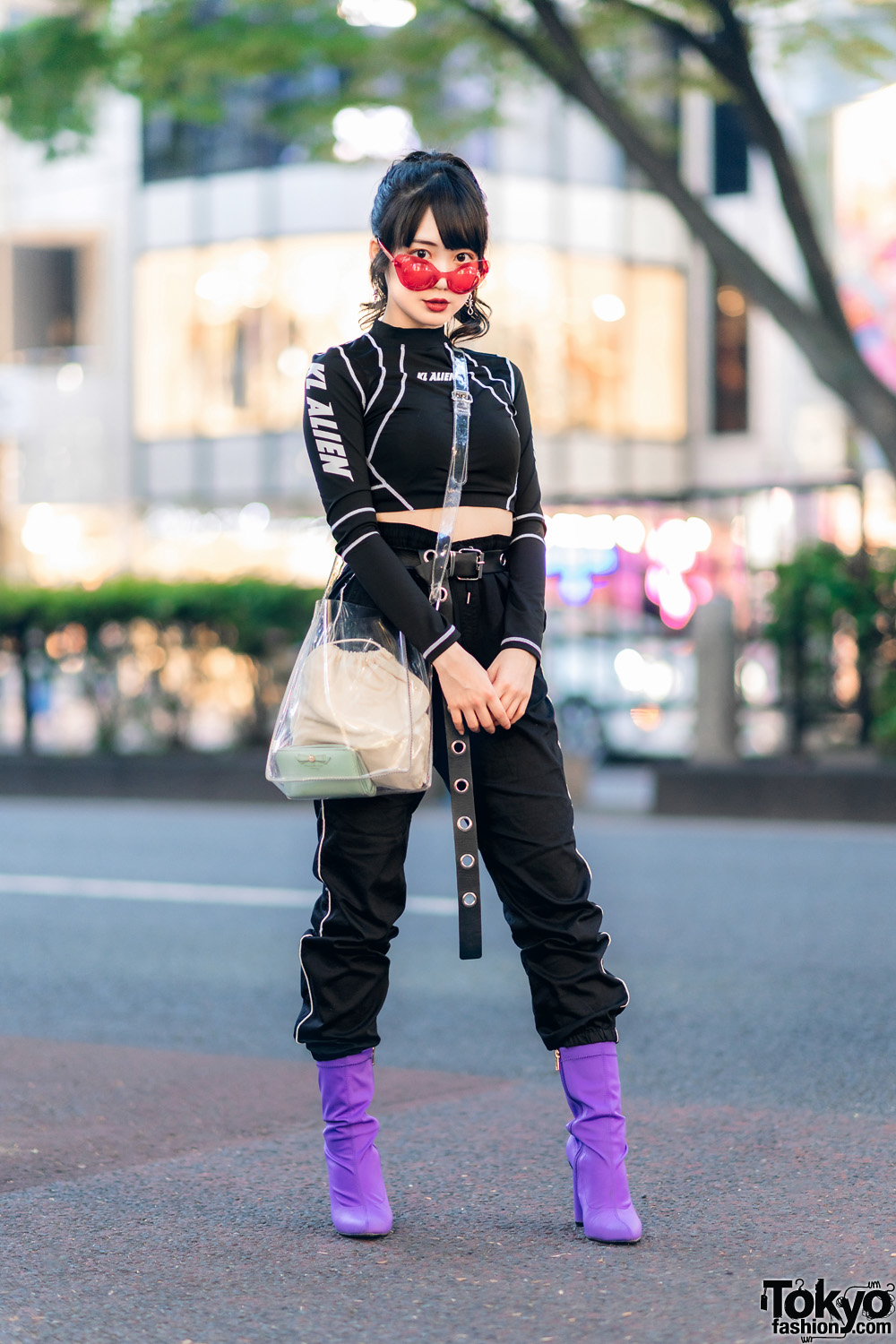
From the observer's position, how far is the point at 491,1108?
431cm

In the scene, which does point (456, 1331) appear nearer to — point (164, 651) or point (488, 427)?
point (488, 427)

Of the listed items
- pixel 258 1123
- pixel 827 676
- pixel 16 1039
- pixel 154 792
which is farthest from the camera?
pixel 154 792

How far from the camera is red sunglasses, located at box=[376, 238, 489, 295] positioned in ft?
10.8

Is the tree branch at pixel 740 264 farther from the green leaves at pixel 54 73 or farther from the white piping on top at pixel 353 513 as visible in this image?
the white piping on top at pixel 353 513

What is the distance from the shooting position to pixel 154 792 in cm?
1406

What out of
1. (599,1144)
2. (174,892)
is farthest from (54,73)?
(599,1144)

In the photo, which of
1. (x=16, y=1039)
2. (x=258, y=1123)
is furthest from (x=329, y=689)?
(x=16, y=1039)

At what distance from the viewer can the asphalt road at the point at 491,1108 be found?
2.94 meters

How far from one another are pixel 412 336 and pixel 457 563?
42 centimetres

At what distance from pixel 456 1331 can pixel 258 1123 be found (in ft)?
4.92

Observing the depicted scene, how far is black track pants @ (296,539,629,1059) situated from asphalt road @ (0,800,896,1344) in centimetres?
39
